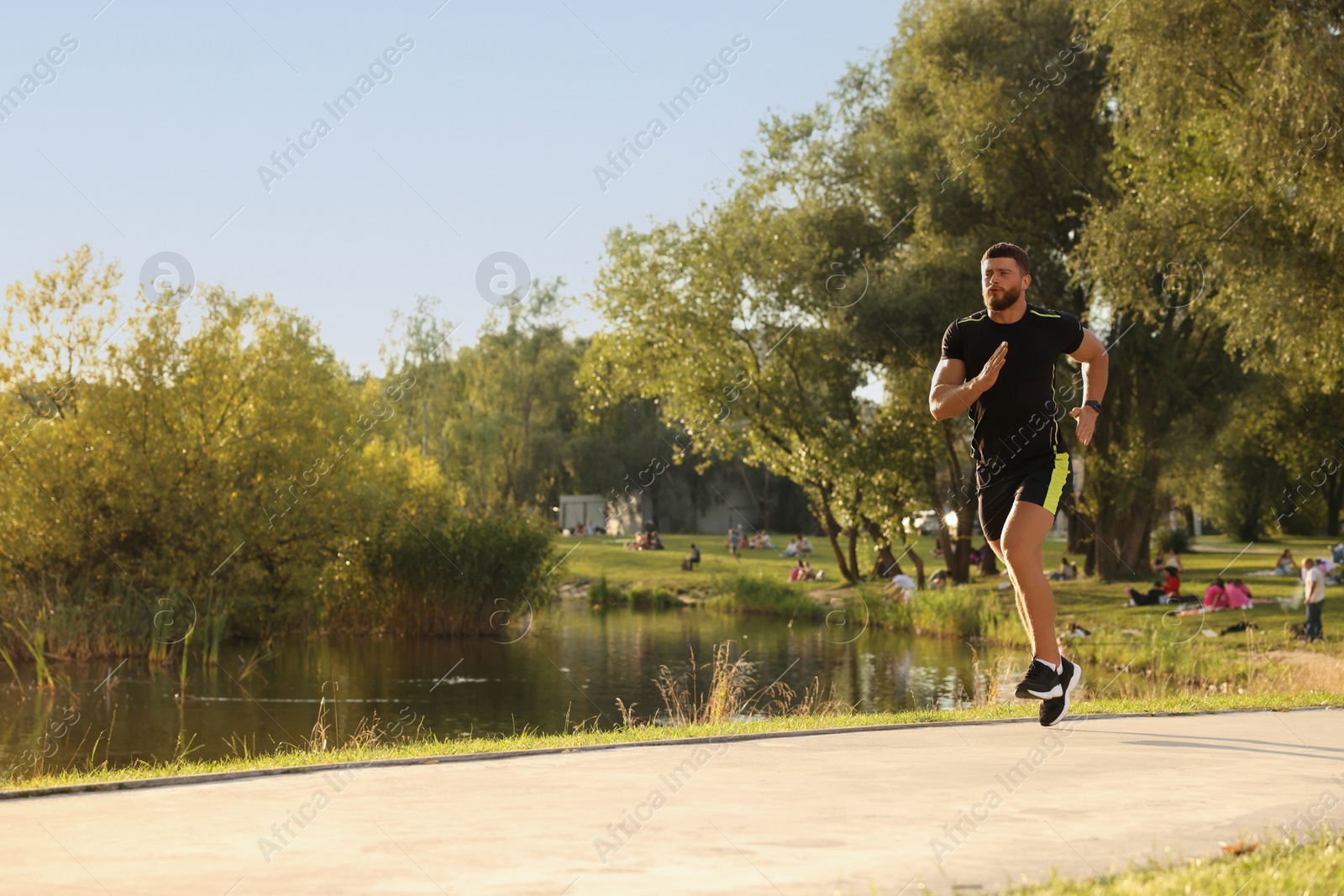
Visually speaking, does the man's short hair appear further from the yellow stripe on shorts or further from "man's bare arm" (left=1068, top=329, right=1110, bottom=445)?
the yellow stripe on shorts

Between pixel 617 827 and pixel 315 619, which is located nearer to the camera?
pixel 617 827

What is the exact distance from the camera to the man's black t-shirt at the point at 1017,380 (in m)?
6.61

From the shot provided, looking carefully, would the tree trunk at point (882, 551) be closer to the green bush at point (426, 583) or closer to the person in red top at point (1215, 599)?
the person in red top at point (1215, 599)

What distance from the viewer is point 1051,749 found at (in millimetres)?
7363

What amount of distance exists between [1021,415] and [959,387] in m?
0.35

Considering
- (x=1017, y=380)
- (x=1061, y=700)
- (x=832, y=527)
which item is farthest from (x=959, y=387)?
(x=832, y=527)

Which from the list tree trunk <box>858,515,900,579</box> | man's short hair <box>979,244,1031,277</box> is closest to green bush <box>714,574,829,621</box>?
tree trunk <box>858,515,900,579</box>

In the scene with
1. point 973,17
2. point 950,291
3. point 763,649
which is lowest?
point 763,649

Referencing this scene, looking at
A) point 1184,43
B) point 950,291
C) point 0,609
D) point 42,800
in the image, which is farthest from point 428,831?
point 950,291

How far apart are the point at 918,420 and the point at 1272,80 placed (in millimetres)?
17996

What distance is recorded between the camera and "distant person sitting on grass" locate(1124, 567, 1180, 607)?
28.3m

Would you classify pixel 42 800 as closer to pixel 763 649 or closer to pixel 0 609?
pixel 0 609

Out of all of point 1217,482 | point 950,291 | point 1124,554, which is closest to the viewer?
point 950,291

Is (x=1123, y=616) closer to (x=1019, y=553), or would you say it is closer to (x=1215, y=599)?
(x=1215, y=599)
